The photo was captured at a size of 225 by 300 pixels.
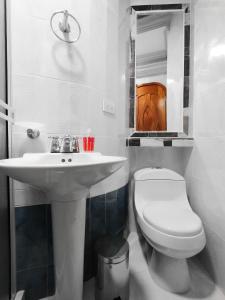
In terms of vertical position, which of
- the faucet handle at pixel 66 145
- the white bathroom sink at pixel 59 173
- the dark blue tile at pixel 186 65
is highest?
the dark blue tile at pixel 186 65

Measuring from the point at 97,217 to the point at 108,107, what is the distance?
73cm

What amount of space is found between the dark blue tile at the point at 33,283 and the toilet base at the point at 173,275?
0.66 meters

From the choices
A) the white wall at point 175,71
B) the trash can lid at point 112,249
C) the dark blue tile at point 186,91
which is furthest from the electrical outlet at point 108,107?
the trash can lid at point 112,249

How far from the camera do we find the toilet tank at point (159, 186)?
137cm

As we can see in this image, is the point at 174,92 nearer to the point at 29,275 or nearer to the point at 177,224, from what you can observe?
the point at 177,224

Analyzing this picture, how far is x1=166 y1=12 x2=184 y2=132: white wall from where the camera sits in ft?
4.69

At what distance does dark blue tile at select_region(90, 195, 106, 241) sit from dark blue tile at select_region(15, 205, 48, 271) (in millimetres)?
289

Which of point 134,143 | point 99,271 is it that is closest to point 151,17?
point 134,143

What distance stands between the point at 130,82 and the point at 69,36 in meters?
0.61

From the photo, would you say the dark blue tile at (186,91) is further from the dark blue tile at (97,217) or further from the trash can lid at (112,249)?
the trash can lid at (112,249)

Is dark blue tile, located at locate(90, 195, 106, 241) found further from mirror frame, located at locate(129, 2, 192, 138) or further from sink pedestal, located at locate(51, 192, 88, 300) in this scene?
mirror frame, located at locate(129, 2, 192, 138)

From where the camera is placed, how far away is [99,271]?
928mm

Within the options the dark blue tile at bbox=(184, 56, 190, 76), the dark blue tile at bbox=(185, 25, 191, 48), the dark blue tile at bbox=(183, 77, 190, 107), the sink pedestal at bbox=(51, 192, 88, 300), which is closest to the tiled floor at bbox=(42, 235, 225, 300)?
the sink pedestal at bbox=(51, 192, 88, 300)

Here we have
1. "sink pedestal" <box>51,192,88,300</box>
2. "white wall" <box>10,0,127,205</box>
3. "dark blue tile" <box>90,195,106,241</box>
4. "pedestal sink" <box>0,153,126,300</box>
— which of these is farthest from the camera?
"dark blue tile" <box>90,195,106,241</box>
